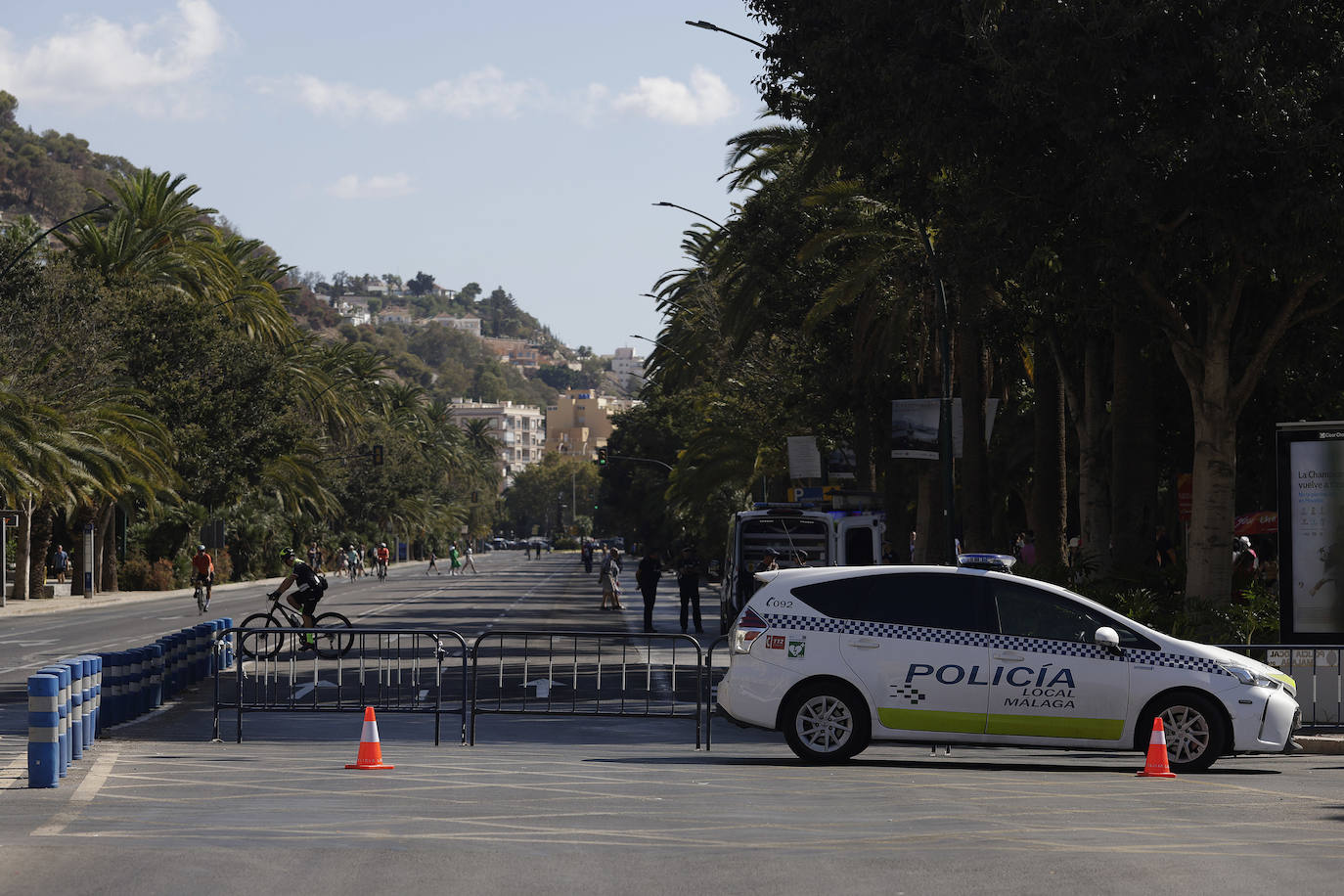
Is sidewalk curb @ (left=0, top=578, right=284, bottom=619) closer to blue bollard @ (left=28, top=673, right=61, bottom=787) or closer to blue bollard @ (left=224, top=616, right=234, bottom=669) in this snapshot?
blue bollard @ (left=224, top=616, right=234, bottom=669)

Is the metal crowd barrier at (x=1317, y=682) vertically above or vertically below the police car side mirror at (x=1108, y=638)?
below

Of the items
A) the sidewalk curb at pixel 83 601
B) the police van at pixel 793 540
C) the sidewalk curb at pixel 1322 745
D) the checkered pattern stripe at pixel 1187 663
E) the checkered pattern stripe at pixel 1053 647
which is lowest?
the sidewalk curb at pixel 83 601

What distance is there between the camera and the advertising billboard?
18094 millimetres

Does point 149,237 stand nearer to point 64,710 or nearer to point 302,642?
point 302,642

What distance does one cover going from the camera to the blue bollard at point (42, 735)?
1205 cm

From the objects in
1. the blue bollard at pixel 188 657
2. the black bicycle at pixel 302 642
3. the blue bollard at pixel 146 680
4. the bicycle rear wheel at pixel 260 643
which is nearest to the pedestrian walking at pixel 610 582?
the blue bollard at pixel 188 657

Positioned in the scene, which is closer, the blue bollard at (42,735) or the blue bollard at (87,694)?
the blue bollard at (42,735)

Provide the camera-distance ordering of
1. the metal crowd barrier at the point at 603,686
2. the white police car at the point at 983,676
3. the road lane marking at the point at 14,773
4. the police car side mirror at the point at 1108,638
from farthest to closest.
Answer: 1. the metal crowd barrier at the point at 603,686
2. the white police car at the point at 983,676
3. the police car side mirror at the point at 1108,638
4. the road lane marking at the point at 14,773

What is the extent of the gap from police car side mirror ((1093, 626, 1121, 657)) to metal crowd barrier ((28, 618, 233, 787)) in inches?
299

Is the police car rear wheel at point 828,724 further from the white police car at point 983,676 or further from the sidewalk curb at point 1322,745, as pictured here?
the sidewalk curb at point 1322,745

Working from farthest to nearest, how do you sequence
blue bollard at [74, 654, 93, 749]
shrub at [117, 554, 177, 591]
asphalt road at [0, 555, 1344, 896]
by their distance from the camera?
shrub at [117, 554, 177, 591] < blue bollard at [74, 654, 93, 749] < asphalt road at [0, 555, 1344, 896]

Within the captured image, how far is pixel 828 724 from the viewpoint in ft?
47.8

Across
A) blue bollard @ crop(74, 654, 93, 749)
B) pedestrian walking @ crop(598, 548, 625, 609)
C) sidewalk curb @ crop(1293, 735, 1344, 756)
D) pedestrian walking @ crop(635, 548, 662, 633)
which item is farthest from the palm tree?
sidewalk curb @ crop(1293, 735, 1344, 756)

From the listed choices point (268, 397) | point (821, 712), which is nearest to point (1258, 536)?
point (821, 712)
